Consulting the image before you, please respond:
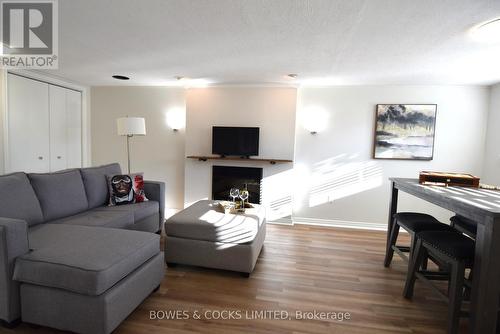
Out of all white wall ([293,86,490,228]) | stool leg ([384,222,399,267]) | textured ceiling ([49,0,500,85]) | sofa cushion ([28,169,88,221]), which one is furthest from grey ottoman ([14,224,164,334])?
white wall ([293,86,490,228])

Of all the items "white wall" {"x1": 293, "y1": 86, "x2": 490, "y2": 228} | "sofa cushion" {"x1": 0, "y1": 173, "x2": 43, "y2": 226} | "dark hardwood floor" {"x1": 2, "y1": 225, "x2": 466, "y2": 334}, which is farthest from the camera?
"white wall" {"x1": 293, "y1": 86, "x2": 490, "y2": 228}

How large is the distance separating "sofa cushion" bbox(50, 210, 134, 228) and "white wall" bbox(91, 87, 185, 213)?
1759 mm

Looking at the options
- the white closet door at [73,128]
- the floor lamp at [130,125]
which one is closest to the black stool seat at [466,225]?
the floor lamp at [130,125]

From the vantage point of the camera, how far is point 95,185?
2979 millimetres

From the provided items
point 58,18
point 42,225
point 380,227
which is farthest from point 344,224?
point 58,18

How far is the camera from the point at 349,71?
10.7 ft

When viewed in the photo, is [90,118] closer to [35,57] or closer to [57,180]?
[35,57]

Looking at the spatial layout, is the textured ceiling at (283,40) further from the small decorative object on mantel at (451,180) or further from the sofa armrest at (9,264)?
the sofa armrest at (9,264)

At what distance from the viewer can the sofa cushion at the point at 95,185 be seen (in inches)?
114

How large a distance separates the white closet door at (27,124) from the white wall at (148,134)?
0.83 meters

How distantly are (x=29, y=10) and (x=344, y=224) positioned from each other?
4.51 m

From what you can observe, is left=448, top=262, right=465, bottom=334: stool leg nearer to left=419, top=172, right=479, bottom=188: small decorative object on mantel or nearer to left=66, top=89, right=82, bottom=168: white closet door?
left=419, top=172, right=479, bottom=188: small decorative object on mantel

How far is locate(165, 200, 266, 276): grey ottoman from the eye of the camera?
93.3 inches

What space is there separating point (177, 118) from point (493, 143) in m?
4.87
